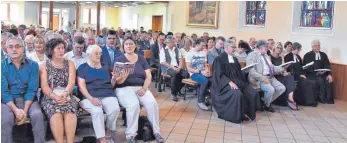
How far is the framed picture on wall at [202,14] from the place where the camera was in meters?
10.6

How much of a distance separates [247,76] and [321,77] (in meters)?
2.11

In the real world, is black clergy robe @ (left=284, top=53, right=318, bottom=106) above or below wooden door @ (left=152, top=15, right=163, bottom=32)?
below

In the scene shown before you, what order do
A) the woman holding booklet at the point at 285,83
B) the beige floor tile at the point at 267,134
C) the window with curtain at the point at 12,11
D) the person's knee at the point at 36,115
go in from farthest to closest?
the window with curtain at the point at 12,11
the woman holding booklet at the point at 285,83
the beige floor tile at the point at 267,134
the person's knee at the point at 36,115

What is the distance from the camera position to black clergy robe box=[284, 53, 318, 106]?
6512 millimetres

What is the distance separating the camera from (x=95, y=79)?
377 cm

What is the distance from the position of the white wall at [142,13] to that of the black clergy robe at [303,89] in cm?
896

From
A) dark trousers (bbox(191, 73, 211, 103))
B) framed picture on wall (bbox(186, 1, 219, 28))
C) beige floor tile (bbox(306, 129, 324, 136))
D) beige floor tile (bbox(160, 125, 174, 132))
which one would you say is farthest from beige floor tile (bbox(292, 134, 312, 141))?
framed picture on wall (bbox(186, 1, 219, 28))

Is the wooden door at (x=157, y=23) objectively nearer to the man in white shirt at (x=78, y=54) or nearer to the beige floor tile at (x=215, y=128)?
the beige floor tile at (x=215, y=128)

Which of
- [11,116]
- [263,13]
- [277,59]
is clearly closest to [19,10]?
[263,13]

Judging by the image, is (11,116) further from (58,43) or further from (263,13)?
(263,13)

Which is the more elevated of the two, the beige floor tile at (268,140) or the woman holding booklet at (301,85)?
the woman holding booklet at (301,85)

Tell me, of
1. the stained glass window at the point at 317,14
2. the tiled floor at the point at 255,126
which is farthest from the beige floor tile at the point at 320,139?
the stained glass window at the point at 317,14

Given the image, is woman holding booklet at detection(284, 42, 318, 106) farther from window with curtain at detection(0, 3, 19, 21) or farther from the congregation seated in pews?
window with curtain at detection(0, 3, 19, 21)

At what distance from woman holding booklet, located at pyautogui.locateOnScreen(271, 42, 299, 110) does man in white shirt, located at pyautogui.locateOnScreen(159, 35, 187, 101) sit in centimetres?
166
